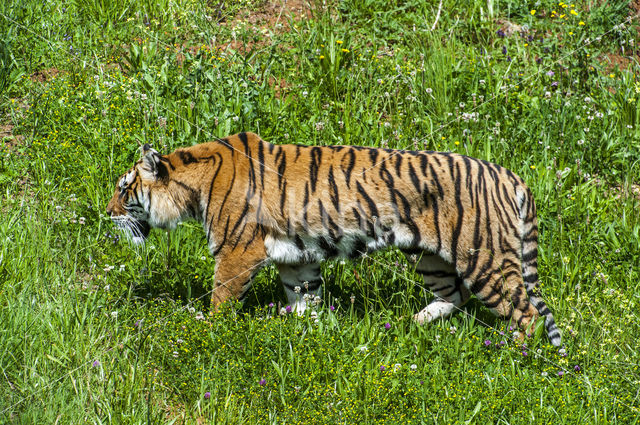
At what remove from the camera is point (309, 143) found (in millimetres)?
6988

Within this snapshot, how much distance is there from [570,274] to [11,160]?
187 inches

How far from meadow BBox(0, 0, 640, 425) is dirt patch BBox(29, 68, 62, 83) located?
1 cm

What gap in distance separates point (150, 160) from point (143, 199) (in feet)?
1.02

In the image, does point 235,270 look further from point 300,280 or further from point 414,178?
point 414,178

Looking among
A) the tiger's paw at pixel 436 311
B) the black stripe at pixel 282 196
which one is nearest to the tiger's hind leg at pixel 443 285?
the tiger's paw at pixel 436 311

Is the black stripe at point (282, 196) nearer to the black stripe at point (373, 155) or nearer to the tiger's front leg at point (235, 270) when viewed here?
the tiger's front leg at point (235, 270)

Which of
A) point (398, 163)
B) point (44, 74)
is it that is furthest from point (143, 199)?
point (44, 74)

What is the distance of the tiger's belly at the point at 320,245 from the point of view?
5332 millimetres

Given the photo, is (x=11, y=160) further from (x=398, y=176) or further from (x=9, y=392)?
(x=398, y=176)

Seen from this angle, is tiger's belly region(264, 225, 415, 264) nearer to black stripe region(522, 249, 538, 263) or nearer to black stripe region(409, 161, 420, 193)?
black stripe region(409, 161, 420, 193)

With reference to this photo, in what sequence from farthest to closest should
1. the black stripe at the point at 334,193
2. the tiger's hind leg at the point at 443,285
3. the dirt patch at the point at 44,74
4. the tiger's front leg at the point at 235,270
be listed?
the dirt patch at the point at 44,74 < the tiger's hind leg at the point at 443,285 < the black stripe at the point at 334,193 < the tiger's front leg at the point at 235,270

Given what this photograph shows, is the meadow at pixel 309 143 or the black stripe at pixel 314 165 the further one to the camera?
the black stripe at pixel 314 165

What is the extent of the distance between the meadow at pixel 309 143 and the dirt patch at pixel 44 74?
1cm

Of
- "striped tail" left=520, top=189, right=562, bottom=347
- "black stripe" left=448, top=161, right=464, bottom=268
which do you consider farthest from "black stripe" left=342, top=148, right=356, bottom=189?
"striped tail" left=520, top=189, right=562, bottom=347
